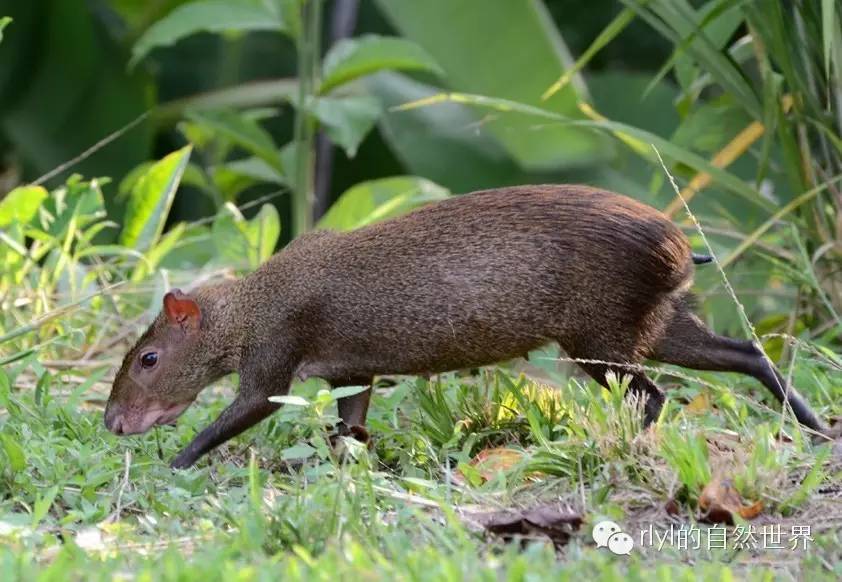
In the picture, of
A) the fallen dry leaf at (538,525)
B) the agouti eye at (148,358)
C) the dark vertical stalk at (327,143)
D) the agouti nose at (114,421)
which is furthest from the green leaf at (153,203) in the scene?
the fallen dry leaf at (538,525)

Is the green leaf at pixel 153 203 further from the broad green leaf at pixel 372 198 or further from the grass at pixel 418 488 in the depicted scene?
the grass at pixel 418 488

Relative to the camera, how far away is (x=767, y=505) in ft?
10.6

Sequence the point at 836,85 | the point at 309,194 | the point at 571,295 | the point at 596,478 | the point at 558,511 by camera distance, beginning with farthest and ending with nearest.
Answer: the point at 309,194
the point at 836,85
the point at 571,295
the point at 596,478
the point at 558,511

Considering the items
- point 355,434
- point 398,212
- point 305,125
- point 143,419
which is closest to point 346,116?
point 305,125

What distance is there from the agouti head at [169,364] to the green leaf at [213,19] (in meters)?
1.69

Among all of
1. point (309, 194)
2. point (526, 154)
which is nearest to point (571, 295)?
point (309, 194)

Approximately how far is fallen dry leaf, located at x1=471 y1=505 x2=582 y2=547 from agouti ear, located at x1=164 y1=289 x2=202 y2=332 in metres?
1.57

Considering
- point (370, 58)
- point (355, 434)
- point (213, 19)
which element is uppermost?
point (213, 19)

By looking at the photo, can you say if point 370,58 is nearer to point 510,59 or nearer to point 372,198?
point 372,198

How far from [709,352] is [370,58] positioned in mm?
2310

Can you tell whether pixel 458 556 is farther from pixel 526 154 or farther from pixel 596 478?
pixel 526 154

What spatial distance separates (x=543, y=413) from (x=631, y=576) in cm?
138

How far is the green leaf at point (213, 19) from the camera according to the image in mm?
5738

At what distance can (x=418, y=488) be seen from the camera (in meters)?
3.54
